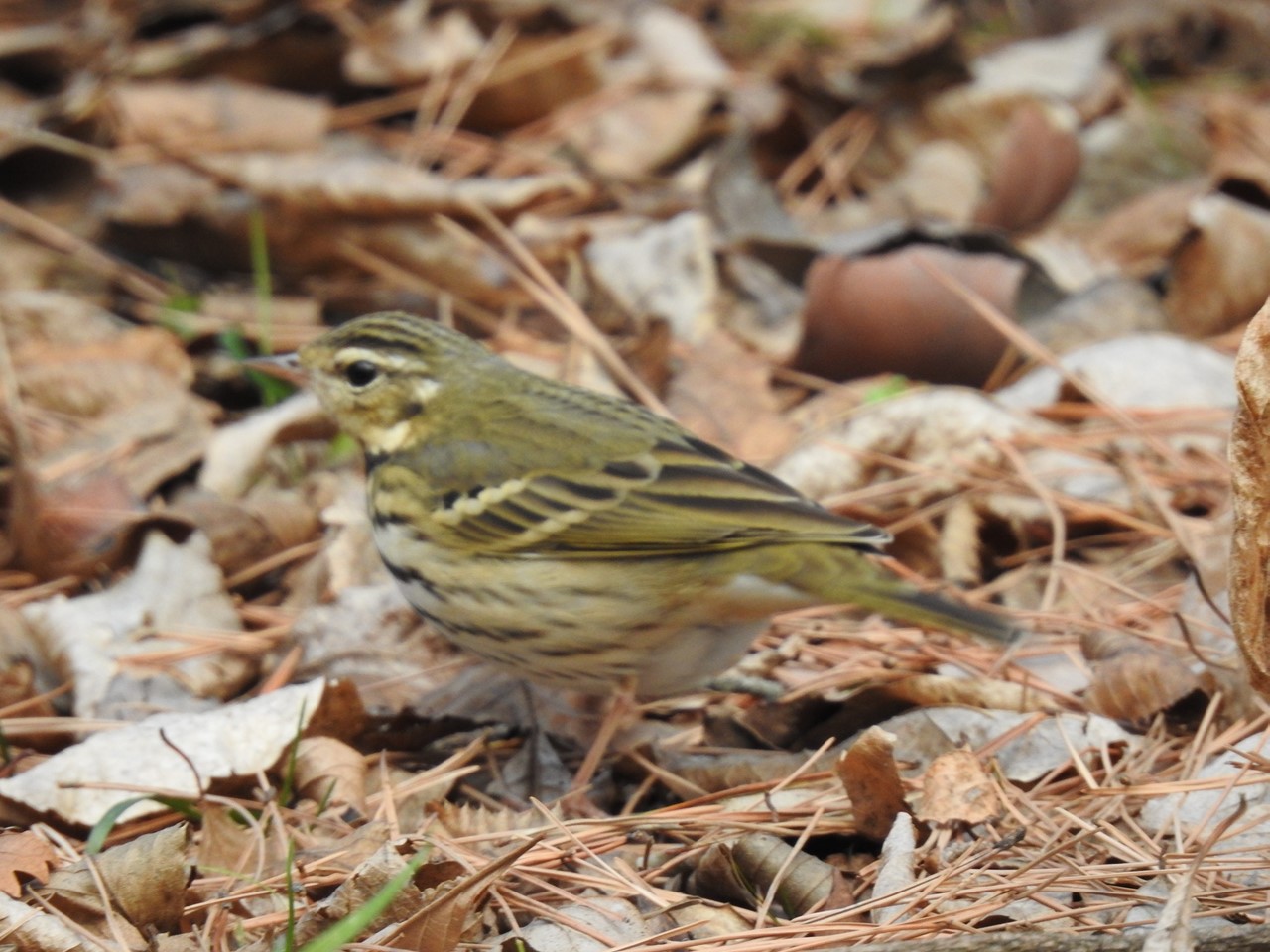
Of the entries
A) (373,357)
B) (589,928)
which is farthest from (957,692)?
(373,357)

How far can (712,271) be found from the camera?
5.91 meters

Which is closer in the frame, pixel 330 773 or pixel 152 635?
pixel 330 773

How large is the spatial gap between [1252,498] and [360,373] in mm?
2453

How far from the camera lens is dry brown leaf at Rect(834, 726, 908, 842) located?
9.71 feet

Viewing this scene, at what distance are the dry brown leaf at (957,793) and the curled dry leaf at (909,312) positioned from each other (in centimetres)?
233

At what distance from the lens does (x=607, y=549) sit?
378 centimetres

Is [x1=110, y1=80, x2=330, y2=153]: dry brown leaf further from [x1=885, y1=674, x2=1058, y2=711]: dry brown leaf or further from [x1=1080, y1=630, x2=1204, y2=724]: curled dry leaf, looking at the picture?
[x1=1080, y1=630, x2=1204, y2=724]: curled dry leaf

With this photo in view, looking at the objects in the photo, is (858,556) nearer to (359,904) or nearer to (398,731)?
(398,731)

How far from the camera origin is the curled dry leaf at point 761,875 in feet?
9.69

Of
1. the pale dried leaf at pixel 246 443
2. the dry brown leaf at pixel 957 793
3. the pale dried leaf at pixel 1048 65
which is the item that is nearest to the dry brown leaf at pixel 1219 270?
the pale dried leaf at pixel 1048 65

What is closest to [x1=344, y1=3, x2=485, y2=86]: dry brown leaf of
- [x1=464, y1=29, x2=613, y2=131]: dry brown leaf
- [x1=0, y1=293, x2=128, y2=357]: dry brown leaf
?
[x1=464, y1=29, x2=613, y2=131]: dry brown leaf

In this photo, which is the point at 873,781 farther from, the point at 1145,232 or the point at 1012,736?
the point at 1145,232

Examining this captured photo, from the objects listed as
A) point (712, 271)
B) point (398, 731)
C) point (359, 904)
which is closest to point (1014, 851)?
point (359, 904)

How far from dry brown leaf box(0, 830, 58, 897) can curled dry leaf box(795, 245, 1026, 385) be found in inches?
123
